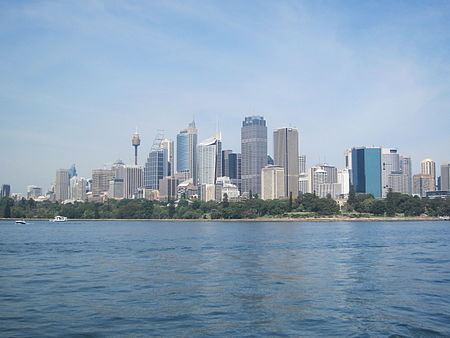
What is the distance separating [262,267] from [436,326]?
19.0 m

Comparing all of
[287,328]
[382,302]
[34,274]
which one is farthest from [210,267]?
[287,328]

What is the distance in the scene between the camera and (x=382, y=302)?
87.8 feet

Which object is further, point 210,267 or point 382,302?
point 210,267

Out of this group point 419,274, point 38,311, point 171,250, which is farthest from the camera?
point 171,250

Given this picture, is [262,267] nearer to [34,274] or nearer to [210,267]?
[210,267]

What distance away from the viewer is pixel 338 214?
7618 inches

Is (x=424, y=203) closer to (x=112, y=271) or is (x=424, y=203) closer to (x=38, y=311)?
(x=112, y=271)

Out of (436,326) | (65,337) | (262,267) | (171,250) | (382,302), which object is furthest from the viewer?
(171,250)

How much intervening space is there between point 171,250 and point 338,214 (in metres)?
146

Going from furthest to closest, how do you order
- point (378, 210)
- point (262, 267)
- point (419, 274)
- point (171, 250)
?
point (378, 210) < point (171, 250) < point (262, 267) < point (419, 274)

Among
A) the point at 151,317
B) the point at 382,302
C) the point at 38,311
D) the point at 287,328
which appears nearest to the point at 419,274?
the point at 382,302

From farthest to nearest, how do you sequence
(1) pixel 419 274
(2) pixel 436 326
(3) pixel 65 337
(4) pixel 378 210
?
(4) pixel 378 210 < (1) pixel 419 274 < (2) pixel 436 326 < (3) pixel 65 337

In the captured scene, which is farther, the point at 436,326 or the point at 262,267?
the point at 262,267

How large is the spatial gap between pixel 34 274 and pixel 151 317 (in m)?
16.8
